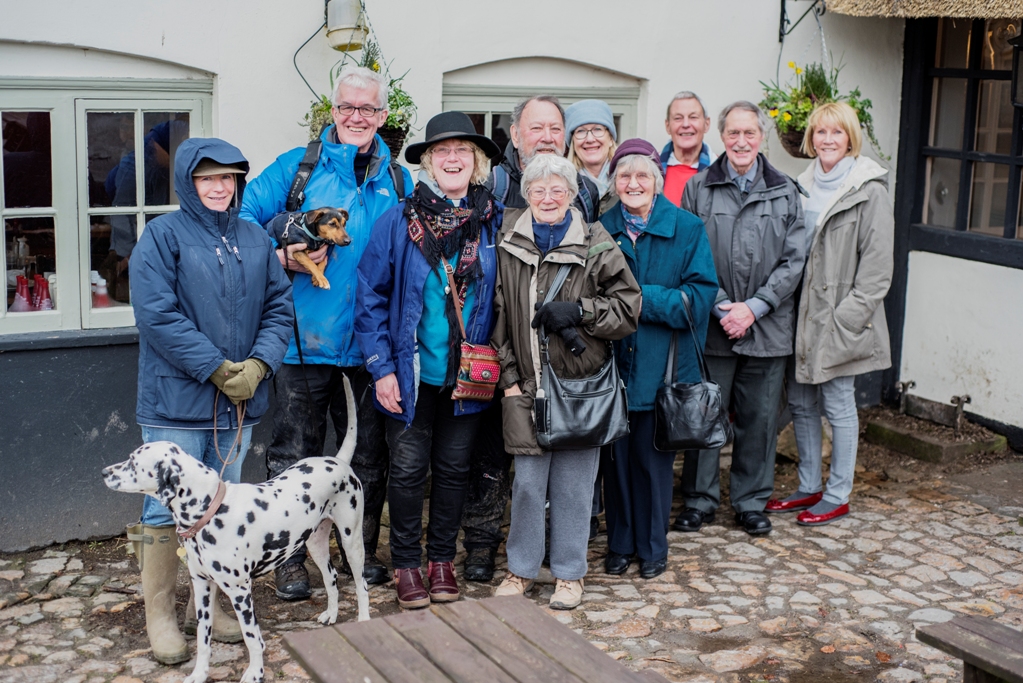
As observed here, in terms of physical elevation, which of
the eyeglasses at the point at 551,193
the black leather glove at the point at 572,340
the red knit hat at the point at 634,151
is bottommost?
the black leather glove at the point at 572,340

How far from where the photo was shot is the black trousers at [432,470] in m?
4.93

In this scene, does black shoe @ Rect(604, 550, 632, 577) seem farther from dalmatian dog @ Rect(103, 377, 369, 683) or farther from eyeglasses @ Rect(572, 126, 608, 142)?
eyeglasses @ Rect(572, 126, 608, 142)

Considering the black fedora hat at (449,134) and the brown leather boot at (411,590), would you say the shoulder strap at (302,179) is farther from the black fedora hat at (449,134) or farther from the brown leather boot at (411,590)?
the brown leather boot at (411,590)

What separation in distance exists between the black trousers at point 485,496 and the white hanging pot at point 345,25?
214cm

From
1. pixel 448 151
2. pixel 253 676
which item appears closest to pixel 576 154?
pixel 448 151

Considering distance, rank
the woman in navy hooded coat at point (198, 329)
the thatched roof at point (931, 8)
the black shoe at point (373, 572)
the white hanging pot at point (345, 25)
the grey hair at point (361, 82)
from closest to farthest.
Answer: the woman in navy hooded coat at point (198, 329)
the grey hair at point (361, 82)
the black shoe at point (373, 572)
the white hanging pot at point (345, 25)
the thatched roof at point (931, 8)

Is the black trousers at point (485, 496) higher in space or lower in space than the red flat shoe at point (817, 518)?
higher

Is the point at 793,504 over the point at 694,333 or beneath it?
beneath

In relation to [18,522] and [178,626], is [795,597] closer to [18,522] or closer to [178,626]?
[178,626]

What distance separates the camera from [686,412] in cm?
520

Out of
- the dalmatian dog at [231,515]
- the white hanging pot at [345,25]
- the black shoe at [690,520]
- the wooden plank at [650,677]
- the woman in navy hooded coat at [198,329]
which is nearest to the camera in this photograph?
the wooden plank at [650,677]

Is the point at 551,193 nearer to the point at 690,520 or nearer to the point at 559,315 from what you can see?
the point at 559,315

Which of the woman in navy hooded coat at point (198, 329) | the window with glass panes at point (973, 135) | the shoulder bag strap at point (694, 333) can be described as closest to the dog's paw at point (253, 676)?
the woman in navy hooded coat at point (198, 329)

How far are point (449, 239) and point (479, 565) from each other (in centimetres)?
161
